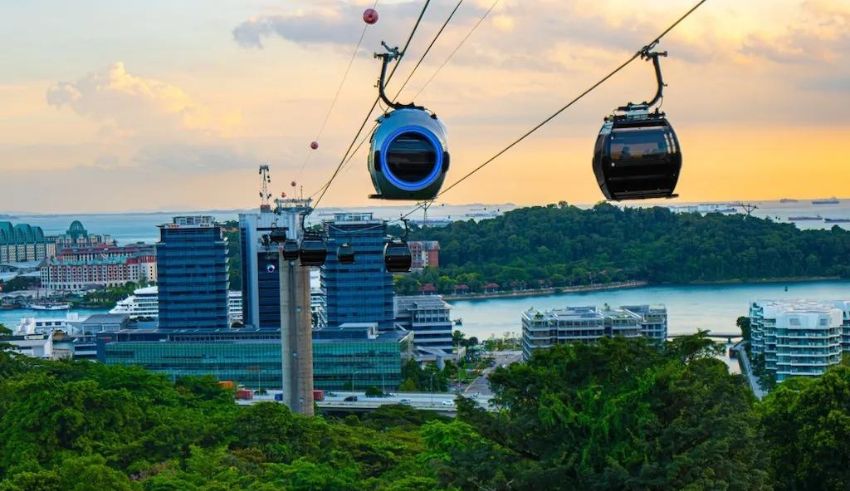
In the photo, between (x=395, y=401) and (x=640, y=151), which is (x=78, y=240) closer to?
(x=395, y=401)

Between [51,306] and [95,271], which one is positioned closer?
[51,306]

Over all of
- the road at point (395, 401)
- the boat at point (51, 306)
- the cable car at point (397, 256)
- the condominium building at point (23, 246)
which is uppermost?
the condominium building at point (23, 246)

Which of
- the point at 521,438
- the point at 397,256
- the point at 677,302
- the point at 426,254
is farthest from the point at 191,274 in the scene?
the point at 426,254

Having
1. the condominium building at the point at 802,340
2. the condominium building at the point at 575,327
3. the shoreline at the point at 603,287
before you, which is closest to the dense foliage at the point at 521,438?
the condominium building at the point at 802,340

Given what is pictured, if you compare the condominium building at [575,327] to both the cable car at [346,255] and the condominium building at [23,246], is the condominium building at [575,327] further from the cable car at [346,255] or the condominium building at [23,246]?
the condominium building at [23,246]

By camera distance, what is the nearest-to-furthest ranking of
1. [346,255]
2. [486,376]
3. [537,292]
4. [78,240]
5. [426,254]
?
1. [346,255]
2. [486,376]
3. [537,292]
4. [426,254]
5. [78,240]

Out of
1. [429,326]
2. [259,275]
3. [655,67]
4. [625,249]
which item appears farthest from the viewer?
[625,249]

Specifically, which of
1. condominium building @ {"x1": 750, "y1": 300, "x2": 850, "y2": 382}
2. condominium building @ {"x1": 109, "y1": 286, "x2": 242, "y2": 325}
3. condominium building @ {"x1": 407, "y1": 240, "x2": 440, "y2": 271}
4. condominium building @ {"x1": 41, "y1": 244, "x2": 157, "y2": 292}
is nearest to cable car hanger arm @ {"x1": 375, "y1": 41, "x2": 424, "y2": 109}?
condominium building @ {"x1": 750, "y1": 300, "x2": 850, "y2": 382}
